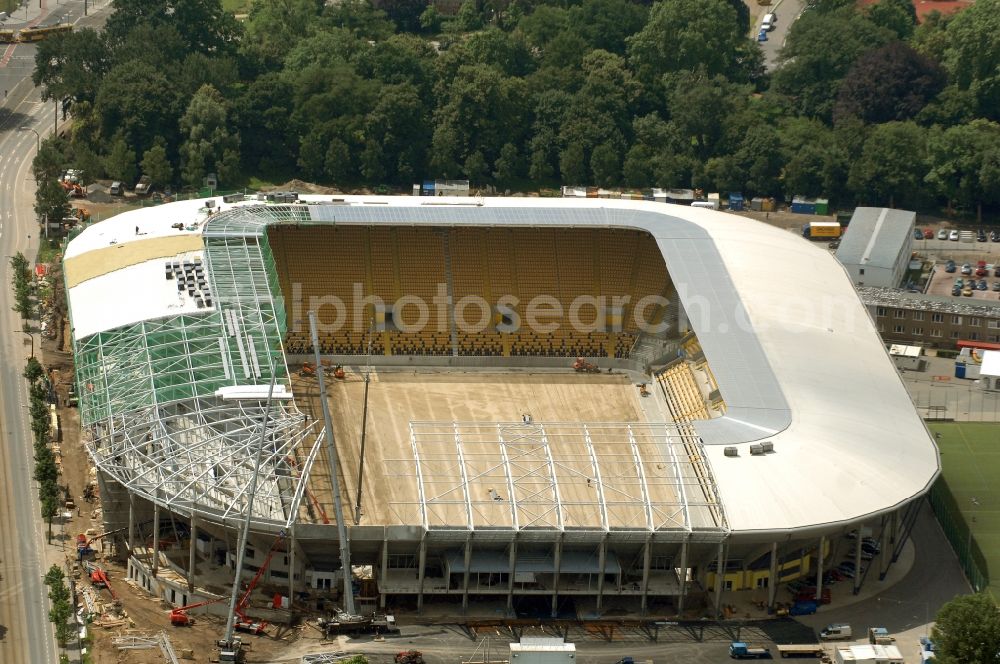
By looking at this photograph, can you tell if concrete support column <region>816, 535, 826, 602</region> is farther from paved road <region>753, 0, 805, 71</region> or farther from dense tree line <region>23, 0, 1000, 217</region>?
paved road <region>753, 0, 805, 71</region>

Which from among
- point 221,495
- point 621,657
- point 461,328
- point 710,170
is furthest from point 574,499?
point 710,170

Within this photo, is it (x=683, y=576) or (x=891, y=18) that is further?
(x=891, y=18)

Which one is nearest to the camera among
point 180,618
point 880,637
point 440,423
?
point 180,618

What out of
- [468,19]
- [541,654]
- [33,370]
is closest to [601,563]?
[541,654]

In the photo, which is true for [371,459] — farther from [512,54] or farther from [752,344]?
[512,54]

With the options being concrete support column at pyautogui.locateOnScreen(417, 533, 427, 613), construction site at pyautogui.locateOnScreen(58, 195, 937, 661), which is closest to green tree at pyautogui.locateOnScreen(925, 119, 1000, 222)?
construction site at pyautogui.locateOnScreen(58, 195, 937, 661)

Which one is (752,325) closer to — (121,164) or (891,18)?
(121,164)
